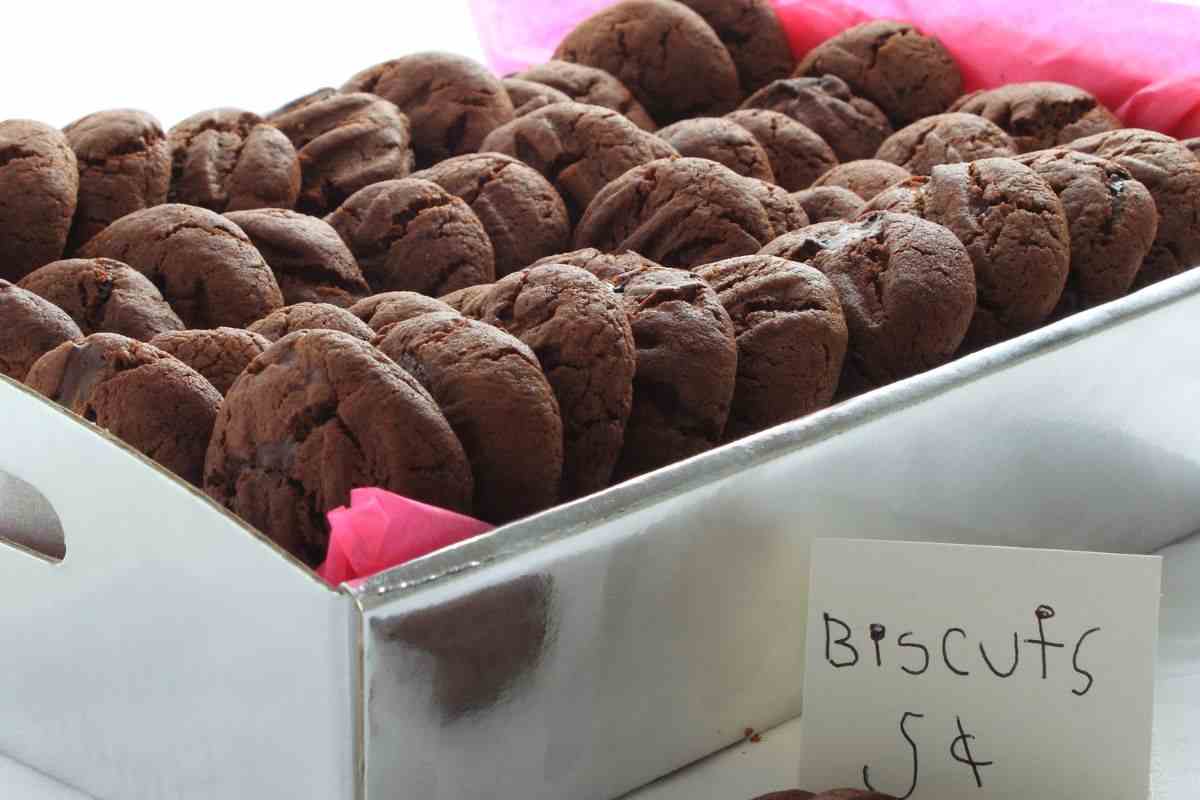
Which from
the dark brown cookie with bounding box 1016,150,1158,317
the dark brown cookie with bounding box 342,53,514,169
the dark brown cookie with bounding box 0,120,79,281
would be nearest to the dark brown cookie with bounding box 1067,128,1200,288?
the dark brown cookie with bounding box 1016,150,1158,317

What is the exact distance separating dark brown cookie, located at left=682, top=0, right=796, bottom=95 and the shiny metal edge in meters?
1.05

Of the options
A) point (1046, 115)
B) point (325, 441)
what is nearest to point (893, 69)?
point (1046, 115)

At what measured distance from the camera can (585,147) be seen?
6.30ft

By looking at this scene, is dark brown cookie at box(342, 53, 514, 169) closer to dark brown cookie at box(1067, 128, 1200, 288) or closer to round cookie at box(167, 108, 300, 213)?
round cookie at box(167, 108, 300, 213)

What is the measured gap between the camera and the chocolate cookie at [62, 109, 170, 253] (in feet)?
5.74

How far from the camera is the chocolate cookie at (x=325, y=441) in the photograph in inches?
47.4

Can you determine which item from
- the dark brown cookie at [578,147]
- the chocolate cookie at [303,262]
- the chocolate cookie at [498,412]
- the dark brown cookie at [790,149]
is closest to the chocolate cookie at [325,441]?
the chocolate cookie at [498,412]

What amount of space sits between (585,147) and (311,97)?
1.30 ft

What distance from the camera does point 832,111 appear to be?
2238 millimetres

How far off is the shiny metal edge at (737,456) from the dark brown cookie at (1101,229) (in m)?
0.10

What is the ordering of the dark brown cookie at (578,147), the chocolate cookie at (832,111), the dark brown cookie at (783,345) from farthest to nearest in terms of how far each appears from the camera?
1. the chocolate cookie at (832,111)
2. the dark brown cookie at (578,147)
3. the dark brown cookie at (783,345)

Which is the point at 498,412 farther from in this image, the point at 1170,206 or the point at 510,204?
the point at 1170,206

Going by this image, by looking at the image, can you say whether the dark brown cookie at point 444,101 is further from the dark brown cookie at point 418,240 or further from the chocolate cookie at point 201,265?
the chocolate cookie at point 201,265

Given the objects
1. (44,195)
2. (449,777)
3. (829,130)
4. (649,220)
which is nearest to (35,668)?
(449,777)
